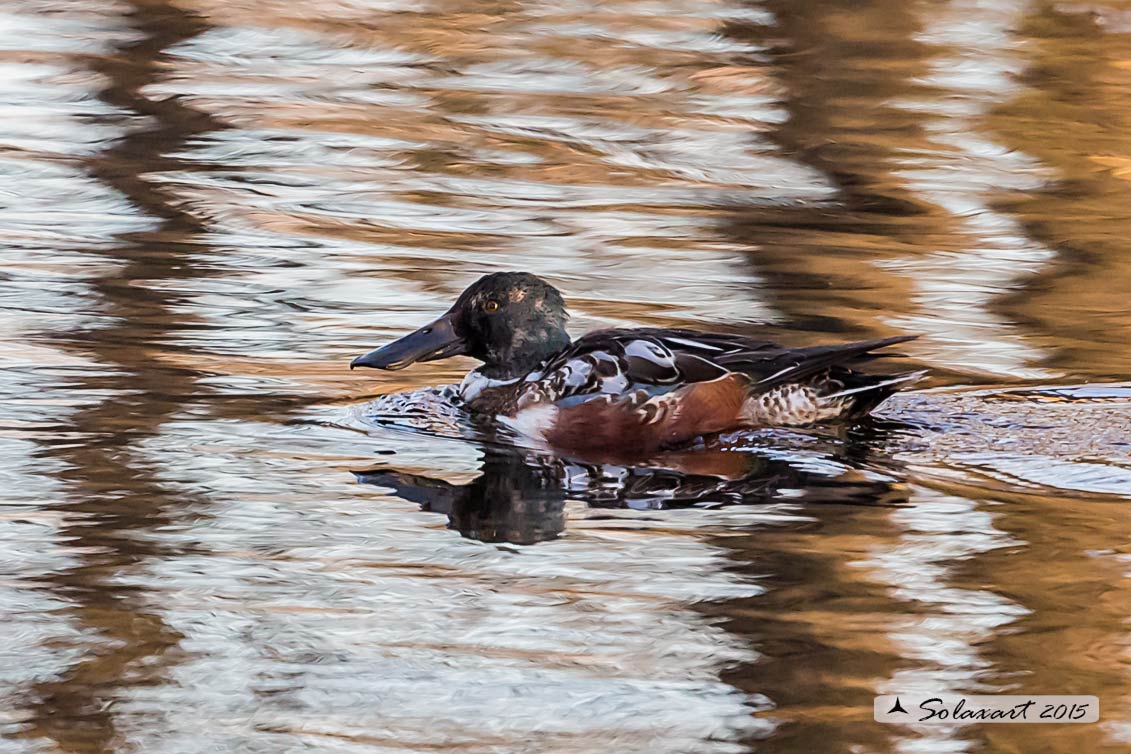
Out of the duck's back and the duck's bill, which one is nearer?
the duck's back

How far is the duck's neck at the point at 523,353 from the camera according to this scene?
8.52 meters

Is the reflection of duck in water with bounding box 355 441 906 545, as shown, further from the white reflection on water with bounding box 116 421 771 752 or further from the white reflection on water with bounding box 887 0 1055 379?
the white reflection on water with bounding box 887 0 1055 379

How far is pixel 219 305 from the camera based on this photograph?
9.48 metres

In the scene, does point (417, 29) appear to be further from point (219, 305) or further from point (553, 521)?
point (553, 521)

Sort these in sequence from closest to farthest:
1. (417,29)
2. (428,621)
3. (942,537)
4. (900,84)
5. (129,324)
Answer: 1. (428,621)
2. (942,537)
3. (129,324)
4. (900,84)
5. (417,29)

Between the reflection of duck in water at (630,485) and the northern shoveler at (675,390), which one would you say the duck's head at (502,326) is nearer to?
the northern shoveler at (675,390)

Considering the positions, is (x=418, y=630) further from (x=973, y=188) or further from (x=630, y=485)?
(x=973, y=188)

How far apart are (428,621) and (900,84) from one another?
11.2m

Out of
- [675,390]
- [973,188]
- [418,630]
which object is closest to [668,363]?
[675,390]

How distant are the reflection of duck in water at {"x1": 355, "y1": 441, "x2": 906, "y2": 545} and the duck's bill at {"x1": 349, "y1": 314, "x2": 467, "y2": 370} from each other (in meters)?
0.77

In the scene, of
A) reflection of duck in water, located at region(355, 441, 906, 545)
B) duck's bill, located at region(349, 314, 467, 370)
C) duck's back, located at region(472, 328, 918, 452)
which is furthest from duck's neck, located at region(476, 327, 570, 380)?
reflection of duck in water, located at region(355, 441, 906, 545)

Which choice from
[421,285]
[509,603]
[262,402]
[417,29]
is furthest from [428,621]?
[417,29]

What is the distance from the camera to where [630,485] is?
7.21 metres

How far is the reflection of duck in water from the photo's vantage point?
6.73 meters
